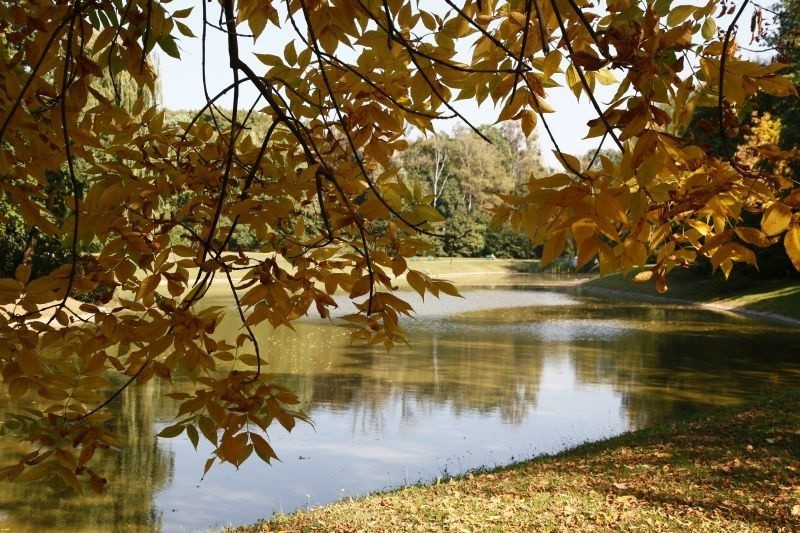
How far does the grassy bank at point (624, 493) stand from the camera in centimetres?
423

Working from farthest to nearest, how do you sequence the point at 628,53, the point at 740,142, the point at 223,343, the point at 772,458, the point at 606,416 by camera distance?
the point at 740,142, the point at 606,416, the point at 772,458, the point at 223,343, the point at 628,53

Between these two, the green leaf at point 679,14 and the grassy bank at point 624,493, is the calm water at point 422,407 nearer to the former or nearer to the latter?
the grassy bank at point 624,493

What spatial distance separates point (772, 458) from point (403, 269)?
5021 millimetres

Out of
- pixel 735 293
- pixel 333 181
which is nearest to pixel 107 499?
pixel 333 181

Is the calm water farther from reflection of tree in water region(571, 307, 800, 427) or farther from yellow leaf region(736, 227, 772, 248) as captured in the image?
yellow leaf region(736, 227, 772, 248)

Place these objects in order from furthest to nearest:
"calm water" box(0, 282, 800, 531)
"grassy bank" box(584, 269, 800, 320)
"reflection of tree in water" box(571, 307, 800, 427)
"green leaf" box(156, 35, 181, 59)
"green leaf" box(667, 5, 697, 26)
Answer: "grassy bank" box(584, 269, 800, 320) → "reflection of tree in water" box(571, 307, 800, 427) → "calm water" box(0, 282, 800, 531) → "green leaf" box(156, 35, 181, 59) → "green leaf" box(667, 5, 697, 26)

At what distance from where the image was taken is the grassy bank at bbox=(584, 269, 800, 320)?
18.9m

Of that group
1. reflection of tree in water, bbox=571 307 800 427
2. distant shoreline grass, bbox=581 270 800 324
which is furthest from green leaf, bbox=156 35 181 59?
distant shoreline grass, bbox=581 270 800 324

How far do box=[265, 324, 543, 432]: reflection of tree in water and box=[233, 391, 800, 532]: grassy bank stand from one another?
2.04 m

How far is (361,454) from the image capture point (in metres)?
7.06

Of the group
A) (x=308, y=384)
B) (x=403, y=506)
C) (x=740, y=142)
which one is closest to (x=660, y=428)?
(x=403, y=506)

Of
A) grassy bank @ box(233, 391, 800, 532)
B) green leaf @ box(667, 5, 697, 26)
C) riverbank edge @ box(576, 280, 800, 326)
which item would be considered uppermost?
green leaf @ box(667, 5, 697, 26)

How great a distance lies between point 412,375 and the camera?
35.8 feet

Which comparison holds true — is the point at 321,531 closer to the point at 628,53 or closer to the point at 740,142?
the point at 628,53
